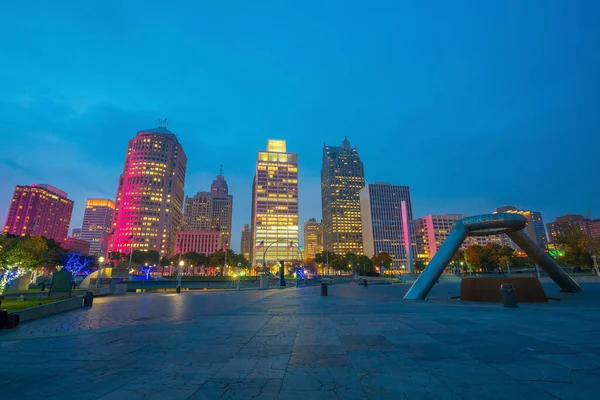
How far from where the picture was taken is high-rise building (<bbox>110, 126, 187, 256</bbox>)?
173m

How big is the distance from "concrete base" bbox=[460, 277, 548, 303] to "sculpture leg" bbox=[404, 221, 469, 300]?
6.86ft

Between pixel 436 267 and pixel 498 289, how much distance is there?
162 inches

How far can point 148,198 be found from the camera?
17988 centimetres

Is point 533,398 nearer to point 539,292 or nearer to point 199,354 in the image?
point 199,354

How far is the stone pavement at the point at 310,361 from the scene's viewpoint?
4.49 metres

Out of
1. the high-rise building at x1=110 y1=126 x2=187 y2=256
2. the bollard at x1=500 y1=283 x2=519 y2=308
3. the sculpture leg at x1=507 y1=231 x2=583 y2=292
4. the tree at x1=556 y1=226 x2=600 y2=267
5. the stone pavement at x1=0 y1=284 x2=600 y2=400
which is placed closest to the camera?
the stone pavement at x1=0 y1=284 x2=600 y2=400

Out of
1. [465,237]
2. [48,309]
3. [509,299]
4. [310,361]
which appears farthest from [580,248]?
[48,309]

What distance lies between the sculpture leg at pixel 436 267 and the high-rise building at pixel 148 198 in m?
182

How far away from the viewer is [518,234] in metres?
23.1

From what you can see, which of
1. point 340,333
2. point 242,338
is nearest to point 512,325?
point 340,333

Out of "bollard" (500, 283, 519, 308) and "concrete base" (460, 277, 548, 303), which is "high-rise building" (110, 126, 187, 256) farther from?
"bollard" (500, 283, 519, 308)

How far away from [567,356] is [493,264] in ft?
379

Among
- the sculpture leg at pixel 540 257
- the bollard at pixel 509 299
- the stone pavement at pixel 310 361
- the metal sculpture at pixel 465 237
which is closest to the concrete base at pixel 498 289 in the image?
the metal sculpture at pixel 465 237

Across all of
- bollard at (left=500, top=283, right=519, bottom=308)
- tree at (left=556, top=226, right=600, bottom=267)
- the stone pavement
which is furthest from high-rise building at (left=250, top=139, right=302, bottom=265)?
the stone pavement
